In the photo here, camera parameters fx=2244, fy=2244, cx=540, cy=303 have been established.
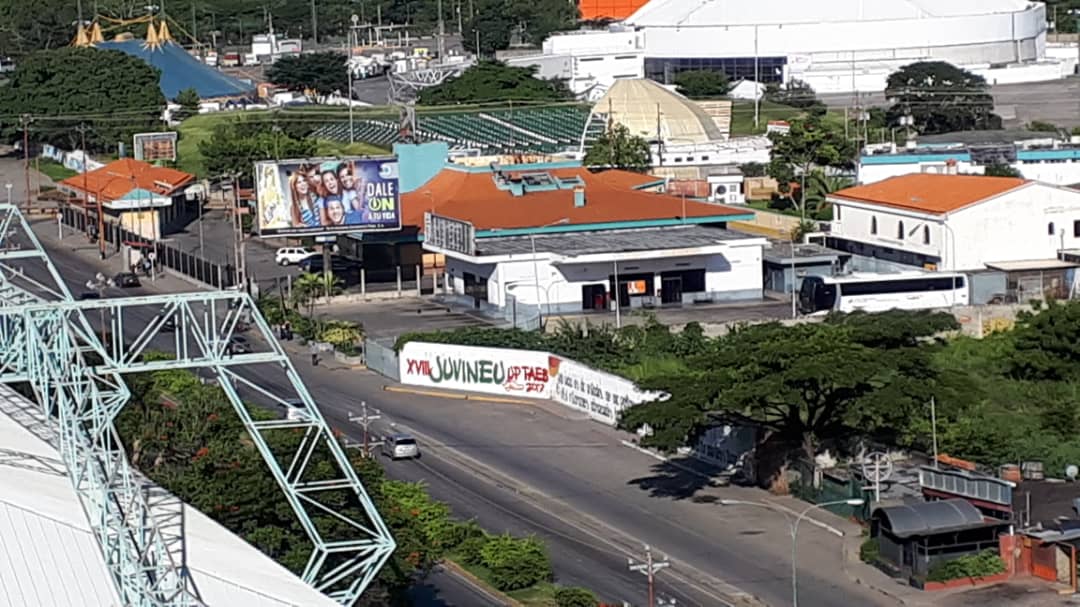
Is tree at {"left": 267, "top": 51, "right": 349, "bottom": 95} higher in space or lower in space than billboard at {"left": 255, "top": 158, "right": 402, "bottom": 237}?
higher

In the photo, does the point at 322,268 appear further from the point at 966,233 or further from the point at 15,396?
the point at 15,396

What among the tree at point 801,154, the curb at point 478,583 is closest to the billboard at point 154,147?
the tree at point 801,154

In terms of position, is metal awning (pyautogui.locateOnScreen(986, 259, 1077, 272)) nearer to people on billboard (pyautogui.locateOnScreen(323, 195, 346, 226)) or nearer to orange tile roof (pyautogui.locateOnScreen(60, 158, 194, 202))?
people on billboard (pyautogui.locateOnScreen(323, 195, 346, 226))

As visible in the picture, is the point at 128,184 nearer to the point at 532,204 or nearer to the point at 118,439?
the point at 532,204

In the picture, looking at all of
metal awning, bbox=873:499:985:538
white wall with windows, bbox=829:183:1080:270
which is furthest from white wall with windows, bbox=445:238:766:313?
metal awning, bbox=873:499:985:538

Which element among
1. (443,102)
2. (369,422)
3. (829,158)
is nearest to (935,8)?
(443,102)

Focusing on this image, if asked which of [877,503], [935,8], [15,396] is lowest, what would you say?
[877,503]

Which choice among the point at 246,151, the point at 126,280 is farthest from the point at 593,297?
the point at 246,151
